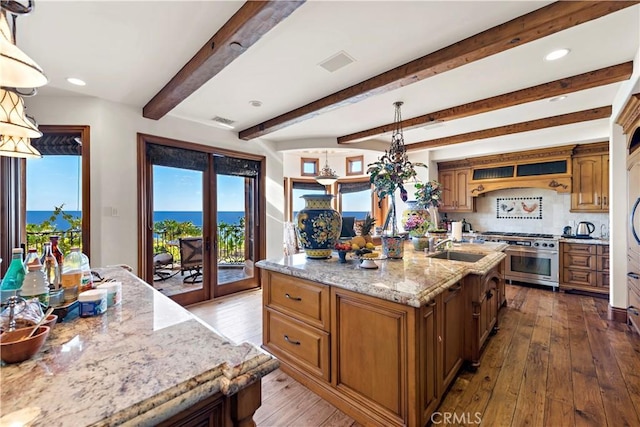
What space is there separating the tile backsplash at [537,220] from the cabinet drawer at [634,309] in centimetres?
212

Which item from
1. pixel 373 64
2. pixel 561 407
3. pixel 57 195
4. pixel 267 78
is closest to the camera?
pixel 561 407

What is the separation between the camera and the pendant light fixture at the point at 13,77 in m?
0.92

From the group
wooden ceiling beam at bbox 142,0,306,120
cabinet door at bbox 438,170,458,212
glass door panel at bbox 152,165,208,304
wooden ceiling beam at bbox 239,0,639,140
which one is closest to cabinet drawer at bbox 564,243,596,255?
cabinet door at bbox 438,170,458,212

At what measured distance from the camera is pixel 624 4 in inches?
63.4

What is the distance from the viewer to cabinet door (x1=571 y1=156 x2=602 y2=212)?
14.4 feet

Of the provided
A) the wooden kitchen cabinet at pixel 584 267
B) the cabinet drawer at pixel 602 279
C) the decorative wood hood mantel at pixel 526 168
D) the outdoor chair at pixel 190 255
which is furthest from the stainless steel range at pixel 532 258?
the outdoor chair at pixel 190 255

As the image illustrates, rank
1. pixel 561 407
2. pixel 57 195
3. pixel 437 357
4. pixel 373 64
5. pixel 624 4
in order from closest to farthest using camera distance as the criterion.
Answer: pixel 624 4 → pixel 437 357 → pixel 561 407 → pixel 373 64 → pixel 57 195

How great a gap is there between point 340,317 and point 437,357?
67 centimetres

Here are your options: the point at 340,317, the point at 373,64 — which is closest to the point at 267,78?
the point at 373,64

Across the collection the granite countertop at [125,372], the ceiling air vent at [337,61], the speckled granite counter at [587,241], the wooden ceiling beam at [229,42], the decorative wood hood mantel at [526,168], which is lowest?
the speckled granite counter at [587,241]

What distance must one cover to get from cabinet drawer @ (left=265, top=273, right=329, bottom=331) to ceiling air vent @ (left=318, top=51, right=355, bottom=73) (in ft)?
6.19

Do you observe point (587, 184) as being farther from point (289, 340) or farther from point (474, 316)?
point (289, 340)

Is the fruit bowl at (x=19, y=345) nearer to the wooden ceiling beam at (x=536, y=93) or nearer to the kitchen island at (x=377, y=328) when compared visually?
the kitchen island at (x=377, y=328)

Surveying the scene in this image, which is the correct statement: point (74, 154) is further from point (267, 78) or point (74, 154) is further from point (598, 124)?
point (598, 124)
